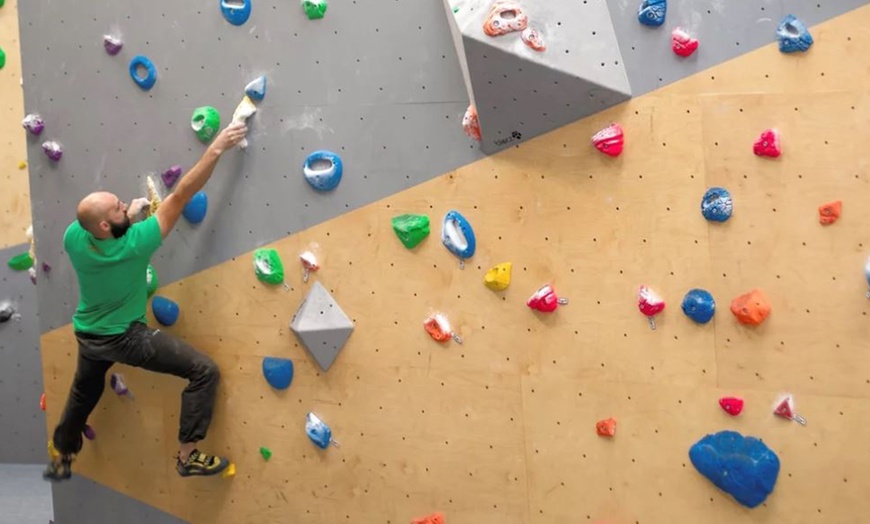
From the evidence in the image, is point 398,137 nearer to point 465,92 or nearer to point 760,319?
point 465,92

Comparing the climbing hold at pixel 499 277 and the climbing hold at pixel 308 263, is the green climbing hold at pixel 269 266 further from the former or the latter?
the climbing hold at pixel 499 277

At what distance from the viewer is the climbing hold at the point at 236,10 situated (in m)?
3.20

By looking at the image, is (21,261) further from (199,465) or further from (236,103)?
→ (236,103)

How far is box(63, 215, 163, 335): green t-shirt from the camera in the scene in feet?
10.5

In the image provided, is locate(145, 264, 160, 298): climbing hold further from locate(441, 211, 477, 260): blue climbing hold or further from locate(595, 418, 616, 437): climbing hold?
locate(595, 418, 616, 437): climbing hold

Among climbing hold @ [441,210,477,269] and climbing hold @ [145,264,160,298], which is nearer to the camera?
climbing hold @ [441,210,477,269]

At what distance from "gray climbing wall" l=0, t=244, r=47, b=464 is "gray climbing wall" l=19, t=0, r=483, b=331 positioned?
3.73ft

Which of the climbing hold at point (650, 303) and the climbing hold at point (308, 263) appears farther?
the climbing hold at point (308, 263)

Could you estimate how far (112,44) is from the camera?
3.45 meters

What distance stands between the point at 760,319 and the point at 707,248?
0.24 meters

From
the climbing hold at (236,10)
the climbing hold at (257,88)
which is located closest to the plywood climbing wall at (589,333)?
the climbing hold at (257,88)

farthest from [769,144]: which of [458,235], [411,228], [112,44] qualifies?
[112,44]

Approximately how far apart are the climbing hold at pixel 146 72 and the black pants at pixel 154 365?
0.85m

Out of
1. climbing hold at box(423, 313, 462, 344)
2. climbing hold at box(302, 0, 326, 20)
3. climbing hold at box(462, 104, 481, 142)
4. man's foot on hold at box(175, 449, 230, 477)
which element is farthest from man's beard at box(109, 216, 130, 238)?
climbing hold at box(462, 104, 481, 142)
